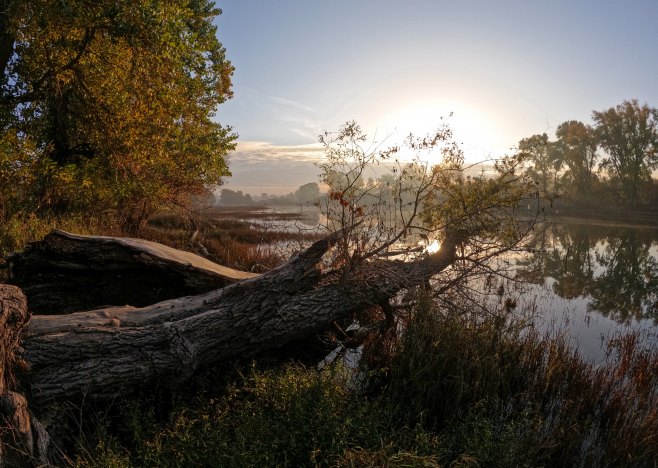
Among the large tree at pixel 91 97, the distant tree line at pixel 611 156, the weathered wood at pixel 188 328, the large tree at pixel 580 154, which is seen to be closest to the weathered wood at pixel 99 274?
the weathered wood at pixel 188 328

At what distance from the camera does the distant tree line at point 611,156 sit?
47.8 meters

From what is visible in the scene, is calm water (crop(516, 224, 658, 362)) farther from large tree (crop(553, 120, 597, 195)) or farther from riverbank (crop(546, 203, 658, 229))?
large tree (crop(553, 120, 597, 195))

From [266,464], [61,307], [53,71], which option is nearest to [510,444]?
[266,464]

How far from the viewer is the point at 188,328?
4707 mm

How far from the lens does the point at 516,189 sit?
8.04 m

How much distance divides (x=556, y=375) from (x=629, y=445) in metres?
1.49

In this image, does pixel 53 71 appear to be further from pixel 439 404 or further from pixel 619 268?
pixel 619 268

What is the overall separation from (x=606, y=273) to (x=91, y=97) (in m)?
20.2

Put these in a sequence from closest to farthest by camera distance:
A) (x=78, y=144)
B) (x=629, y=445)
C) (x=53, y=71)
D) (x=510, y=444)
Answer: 1. (x=510, y=444)
2. (x=629, y=445)
3. (x=53, y=71)
4. (x=78, y=144)

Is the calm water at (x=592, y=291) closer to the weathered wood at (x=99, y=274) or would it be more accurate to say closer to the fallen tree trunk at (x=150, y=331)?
the fallen tree trunk at (x=150, y=331)

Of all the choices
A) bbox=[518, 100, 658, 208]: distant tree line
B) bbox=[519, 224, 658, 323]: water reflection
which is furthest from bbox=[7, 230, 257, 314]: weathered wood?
bbox=[518, 100, 658, 208]: distant tree line

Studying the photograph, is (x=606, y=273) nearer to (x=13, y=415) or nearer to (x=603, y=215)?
(x=13, y=415)

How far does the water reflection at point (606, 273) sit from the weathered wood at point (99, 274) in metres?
6.55

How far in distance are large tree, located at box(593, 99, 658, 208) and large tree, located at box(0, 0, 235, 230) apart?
55.2 meters
